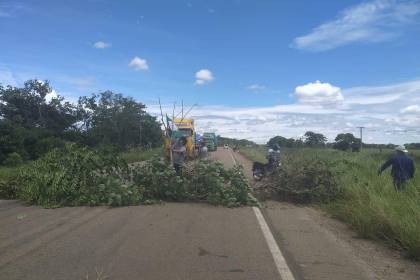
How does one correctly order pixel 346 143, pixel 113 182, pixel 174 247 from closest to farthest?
pixel 174 247, pixel 113 182, pixel 346 143

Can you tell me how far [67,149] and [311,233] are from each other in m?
7.47

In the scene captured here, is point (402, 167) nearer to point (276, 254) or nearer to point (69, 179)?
point (276, 254)

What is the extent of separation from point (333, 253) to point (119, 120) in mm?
64546

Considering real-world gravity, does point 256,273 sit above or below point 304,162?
below

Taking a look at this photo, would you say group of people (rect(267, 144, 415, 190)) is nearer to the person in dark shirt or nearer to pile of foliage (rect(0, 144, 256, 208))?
the person in dark shirt

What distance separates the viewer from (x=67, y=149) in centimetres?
1400

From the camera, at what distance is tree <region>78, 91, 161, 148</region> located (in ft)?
230

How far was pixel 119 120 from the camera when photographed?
232ft

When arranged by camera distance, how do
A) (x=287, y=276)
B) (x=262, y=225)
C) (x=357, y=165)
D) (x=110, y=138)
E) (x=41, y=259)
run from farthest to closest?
(x=110, y=138), (x=357, y=165), (x=262, y=225), (x=41, y=259), (x=287, y=276)

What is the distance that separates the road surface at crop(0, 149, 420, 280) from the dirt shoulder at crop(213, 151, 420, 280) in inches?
0.6

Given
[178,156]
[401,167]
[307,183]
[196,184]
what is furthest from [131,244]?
[401,167]

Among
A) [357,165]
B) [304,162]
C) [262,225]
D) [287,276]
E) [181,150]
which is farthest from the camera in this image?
[357,165]

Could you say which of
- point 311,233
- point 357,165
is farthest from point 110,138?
point 311,233

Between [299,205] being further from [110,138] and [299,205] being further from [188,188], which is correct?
[110,138]
